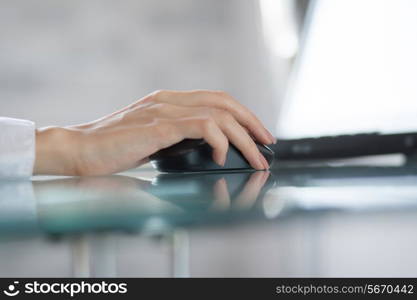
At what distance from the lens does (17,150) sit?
774 mm

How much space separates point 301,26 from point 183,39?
233 cm

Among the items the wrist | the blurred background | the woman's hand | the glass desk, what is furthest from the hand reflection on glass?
the blurred background

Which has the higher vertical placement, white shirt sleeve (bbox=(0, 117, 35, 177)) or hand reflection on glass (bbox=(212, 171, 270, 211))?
white shirt sleeve (bbox=(0, 117, 35, 177))

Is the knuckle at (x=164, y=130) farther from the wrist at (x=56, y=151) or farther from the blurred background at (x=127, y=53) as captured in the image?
the blurred background at (x=127, y=53)

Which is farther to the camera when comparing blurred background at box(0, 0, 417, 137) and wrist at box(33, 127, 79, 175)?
blurred background at box(0, 0, 417, 137)

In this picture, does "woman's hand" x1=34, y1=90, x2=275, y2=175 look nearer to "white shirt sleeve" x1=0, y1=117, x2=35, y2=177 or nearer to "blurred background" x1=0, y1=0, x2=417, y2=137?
"white shirt sleeve" x1=0, y1=117, x2=35, y2=177

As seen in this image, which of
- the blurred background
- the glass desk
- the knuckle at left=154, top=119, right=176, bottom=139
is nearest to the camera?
the glass desk

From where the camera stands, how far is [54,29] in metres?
3.27

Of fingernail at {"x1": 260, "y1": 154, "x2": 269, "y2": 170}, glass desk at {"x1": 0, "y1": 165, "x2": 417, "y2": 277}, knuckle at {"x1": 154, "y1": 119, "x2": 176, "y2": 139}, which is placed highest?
knuckle at {"x1": 154, "y1": 119, "x2": 176, "y2": 139}

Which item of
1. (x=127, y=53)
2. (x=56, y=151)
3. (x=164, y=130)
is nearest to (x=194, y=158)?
(x=164, y=130)

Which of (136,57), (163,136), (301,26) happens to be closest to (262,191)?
(163,136)

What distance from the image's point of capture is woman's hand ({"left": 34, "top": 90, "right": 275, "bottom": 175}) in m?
0.73

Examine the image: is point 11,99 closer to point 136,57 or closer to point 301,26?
point 136,57

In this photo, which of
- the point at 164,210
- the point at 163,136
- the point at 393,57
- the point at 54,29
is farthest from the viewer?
the point at 54,29
